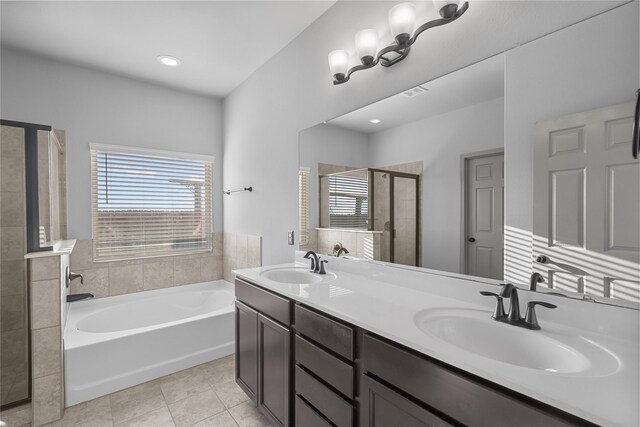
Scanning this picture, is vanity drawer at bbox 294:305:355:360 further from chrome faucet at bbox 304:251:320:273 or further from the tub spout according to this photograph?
the tub spout

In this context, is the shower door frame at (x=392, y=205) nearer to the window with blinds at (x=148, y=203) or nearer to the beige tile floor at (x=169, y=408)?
the beige tile floor at (x=169, y=408)

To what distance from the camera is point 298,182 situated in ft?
7.85

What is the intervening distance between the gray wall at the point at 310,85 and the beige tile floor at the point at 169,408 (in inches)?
42.8

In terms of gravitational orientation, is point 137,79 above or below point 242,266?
above

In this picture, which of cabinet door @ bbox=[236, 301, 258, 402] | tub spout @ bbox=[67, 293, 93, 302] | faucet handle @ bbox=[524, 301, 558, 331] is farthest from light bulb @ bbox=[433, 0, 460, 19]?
tub spout @ bbox=[67, 293, 93, 302]

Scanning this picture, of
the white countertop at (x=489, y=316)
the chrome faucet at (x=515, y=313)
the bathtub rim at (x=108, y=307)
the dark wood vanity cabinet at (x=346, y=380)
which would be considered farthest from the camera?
the bathtub rim at (x=108, y=307)

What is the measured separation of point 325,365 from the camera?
1.29 meters

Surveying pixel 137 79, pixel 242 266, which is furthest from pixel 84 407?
pixel 137 79

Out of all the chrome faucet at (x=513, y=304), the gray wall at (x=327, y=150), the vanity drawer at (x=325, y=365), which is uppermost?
the gray wall at (x=327, y=150)

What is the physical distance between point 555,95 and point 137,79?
3.49m

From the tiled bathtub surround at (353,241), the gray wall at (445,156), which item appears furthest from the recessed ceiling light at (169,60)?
the gray wall at (445,156)

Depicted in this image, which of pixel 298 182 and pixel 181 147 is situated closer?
pixel 298 182

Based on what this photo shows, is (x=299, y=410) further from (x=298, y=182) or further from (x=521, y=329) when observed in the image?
(x=298, y=182)

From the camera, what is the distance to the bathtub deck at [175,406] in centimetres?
187
